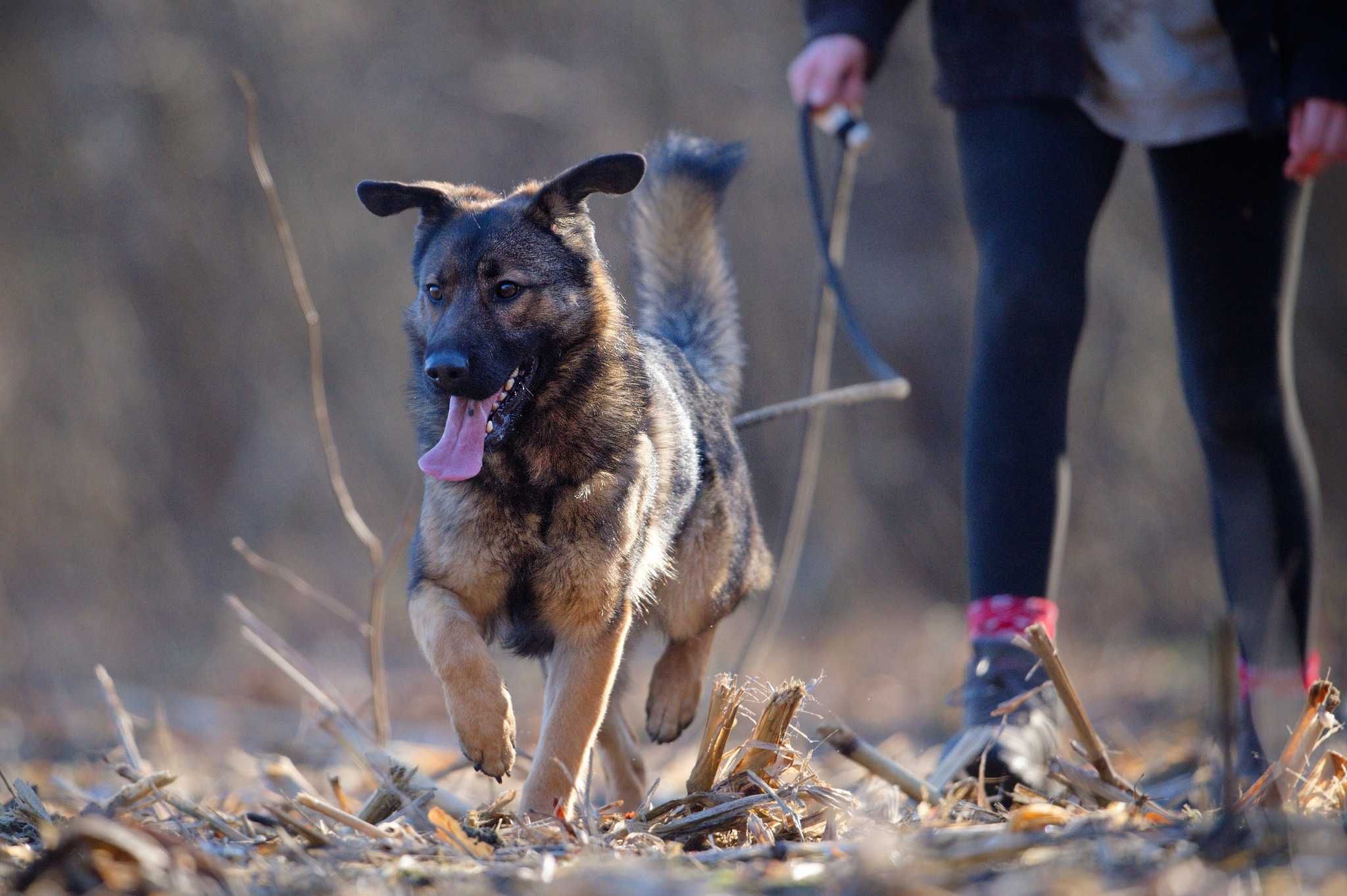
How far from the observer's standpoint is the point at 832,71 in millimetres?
3768

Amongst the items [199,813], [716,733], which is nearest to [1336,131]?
[716,733]

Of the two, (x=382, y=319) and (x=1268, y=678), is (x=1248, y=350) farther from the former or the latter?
(x=382, y=319)

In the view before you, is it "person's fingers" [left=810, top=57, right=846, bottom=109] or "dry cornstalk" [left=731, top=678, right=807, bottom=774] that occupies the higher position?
"person's fingers" [left=810, top=57, right=846, bottom=109]

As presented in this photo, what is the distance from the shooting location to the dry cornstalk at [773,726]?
2828 millimetres

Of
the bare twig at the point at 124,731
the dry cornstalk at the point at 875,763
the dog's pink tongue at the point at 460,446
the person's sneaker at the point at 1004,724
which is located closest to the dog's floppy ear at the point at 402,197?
the dog's pink tongue at the point at 460,446

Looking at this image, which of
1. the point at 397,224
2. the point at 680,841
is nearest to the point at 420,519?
the point at 680,841

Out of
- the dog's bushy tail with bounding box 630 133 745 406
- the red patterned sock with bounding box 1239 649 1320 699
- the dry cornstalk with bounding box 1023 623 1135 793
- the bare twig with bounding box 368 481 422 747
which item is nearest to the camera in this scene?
the dry cornstalk with bounding box 1023 623 1135 793

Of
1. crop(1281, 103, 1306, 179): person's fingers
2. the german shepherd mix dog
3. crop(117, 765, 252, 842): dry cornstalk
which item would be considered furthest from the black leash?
crop(117, 765, 252, 842): dry cornstalk

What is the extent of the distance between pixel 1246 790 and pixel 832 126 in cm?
215

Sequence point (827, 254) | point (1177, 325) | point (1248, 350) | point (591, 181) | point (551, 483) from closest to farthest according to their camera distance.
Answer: point (551, 483) < point (591, 181) < point (1248, 350) < point (1177, 325) < point (827, 254)

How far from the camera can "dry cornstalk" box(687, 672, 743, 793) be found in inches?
113

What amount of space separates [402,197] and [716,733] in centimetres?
167

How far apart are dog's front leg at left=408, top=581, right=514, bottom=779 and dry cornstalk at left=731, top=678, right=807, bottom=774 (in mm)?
541

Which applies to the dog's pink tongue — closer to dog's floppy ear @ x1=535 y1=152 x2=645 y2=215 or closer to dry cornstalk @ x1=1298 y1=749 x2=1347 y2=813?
dog's floppy ear @ x1=535 y1=152 x2=645 y2=215
